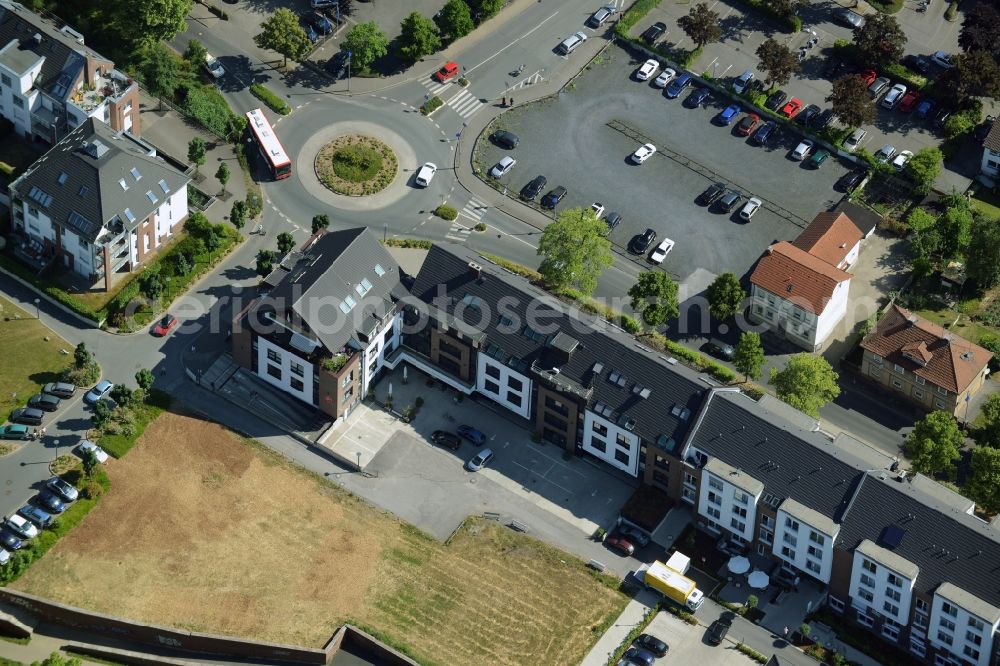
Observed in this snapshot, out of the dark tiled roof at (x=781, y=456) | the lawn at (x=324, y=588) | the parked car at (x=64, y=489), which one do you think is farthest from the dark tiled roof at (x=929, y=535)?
the parked car at (x=64, y=489)

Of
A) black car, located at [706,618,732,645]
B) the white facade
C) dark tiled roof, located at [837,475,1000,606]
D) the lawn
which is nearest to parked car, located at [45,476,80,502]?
the lawn

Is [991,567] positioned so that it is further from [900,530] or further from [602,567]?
[602,567]

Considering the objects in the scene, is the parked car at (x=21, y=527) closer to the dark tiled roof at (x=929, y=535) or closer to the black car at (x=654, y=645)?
the black car at (x=654, y=645)

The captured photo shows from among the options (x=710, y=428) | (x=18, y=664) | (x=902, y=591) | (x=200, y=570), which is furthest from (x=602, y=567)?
(x=18, y=664)

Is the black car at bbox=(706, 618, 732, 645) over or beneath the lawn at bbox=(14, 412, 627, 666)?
over

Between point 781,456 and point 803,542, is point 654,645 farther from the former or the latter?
point 781,456

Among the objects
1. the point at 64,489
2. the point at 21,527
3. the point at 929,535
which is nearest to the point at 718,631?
the point at 929,535

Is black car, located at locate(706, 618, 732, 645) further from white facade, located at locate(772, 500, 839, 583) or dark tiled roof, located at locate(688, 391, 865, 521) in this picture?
dark tiled roof, located at locate(688, 391, 865, 521)
